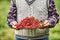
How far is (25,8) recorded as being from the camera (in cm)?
277

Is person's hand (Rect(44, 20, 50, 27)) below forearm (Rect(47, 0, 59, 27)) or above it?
below

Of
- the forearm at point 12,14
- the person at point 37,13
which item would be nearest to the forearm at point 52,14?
the person at point 37,13

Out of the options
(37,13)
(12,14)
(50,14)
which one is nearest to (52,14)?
(50,14)

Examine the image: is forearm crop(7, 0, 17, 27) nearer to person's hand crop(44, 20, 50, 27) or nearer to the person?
the person

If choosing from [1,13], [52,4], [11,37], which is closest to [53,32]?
[11,37]

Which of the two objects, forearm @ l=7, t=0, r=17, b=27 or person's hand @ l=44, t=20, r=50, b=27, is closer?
person's hand @ l=44, t=20, r=50, b=27

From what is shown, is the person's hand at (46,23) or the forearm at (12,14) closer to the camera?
the person's hand at (46,23)

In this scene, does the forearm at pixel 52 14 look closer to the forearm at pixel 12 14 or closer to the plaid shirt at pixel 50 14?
the plaid shirt at pixel 50 14

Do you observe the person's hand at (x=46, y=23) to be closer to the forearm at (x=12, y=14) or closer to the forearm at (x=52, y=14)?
the forearm at (x=52, y=14)

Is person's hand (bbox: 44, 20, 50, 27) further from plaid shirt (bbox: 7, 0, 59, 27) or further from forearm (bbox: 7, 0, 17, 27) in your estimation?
forearm (bbox: 7, 0, 17, 27)

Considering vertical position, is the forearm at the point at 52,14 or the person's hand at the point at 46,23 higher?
the forearm at the point at 52,14

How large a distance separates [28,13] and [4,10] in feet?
13.4

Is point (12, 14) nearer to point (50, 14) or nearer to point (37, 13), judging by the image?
point (37, 13)

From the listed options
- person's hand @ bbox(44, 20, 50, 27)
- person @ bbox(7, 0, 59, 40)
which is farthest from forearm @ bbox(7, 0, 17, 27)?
person's hand @ bbox(44, 20, 50, 27)
